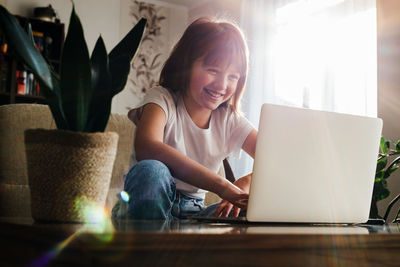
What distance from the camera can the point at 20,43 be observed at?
614 mm

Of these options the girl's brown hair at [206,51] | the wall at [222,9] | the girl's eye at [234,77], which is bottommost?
the girl's eye at [234,77]

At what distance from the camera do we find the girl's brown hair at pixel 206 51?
1474 mm

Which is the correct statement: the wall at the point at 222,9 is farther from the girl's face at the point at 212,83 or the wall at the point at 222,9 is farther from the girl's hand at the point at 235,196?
the girl's hand at the point at 235,196

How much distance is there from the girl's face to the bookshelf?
9.36ft

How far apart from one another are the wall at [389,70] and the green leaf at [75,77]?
7.54 feet

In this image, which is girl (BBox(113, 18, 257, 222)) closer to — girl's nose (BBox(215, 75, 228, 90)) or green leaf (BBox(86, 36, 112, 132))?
girl's nose (BBox(215, 75, 228, 90))

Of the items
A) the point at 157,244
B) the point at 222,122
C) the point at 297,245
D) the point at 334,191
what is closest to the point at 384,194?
the point at 222,122

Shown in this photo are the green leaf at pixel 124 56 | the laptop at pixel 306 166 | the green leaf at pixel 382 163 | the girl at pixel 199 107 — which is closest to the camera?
the green leaf at pixel 124 56

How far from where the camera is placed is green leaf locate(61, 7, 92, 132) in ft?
2.09

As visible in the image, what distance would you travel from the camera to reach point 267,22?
148 inches

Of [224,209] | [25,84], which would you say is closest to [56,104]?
[224,209]

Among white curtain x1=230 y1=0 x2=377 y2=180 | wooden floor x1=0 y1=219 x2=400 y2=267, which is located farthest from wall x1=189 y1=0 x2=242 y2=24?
wooden floor x1=0 y1=219 x2=400 y2=267

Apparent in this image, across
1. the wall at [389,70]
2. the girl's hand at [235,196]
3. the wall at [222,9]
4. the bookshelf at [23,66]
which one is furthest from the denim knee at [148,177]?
the wall at [222,9]

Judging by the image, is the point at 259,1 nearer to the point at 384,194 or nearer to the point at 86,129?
the point at 384,194
